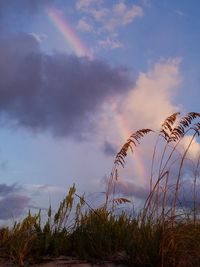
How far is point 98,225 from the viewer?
8062mm

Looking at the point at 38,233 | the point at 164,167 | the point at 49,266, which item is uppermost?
the point at 164,167

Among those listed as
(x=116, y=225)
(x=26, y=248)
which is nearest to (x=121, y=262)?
(x=116, y=225)

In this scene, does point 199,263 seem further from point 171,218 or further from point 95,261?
point 95,261

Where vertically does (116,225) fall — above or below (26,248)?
above

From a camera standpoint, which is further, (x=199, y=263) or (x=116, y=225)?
(x=116, y=225)

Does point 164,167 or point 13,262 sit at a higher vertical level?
point 164,167

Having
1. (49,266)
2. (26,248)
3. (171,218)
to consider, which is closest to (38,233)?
(26,248)

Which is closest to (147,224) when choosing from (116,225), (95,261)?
(116,225)

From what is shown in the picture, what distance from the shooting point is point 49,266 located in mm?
7066

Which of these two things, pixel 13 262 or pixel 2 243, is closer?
pixel 13 262

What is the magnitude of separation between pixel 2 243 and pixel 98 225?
5.34 ft

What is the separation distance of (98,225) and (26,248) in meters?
1.26

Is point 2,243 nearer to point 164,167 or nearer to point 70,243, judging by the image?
point 70,243

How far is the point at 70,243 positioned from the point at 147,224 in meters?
1.27
